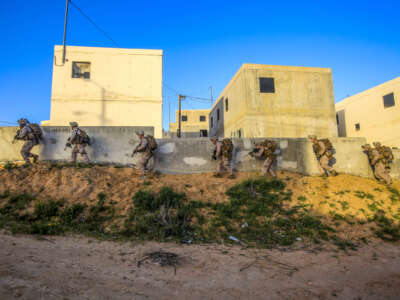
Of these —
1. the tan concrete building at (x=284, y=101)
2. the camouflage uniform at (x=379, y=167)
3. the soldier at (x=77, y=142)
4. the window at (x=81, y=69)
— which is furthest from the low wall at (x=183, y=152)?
the window at (x=81, y=69)

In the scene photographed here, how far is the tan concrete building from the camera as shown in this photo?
17.2 m

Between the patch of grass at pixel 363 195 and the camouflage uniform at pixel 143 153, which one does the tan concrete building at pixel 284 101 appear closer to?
the patch of grass at pixel 363 195

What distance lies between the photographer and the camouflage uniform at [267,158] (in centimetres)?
941

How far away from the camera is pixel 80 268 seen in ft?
11.8

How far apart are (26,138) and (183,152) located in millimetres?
5903

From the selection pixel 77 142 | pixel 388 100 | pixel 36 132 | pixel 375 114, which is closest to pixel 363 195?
pixel 77 142

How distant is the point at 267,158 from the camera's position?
31.0 ft

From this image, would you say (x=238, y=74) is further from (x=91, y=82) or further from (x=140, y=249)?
(x=140, y=249)

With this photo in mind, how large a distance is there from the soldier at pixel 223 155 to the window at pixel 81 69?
1272cm

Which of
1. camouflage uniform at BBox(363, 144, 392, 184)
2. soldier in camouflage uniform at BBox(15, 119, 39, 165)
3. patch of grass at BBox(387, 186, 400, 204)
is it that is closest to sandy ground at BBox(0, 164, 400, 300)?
patch of grass at BBox(387, 186, 400, 204)

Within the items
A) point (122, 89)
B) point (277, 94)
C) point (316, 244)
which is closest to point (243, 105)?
point (277, 94)

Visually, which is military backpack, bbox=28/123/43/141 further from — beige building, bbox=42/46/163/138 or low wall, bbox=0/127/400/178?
beige building, bbox=42/46/163/138

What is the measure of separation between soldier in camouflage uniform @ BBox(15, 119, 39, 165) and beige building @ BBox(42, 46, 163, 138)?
751cm

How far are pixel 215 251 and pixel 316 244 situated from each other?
2.43 m
